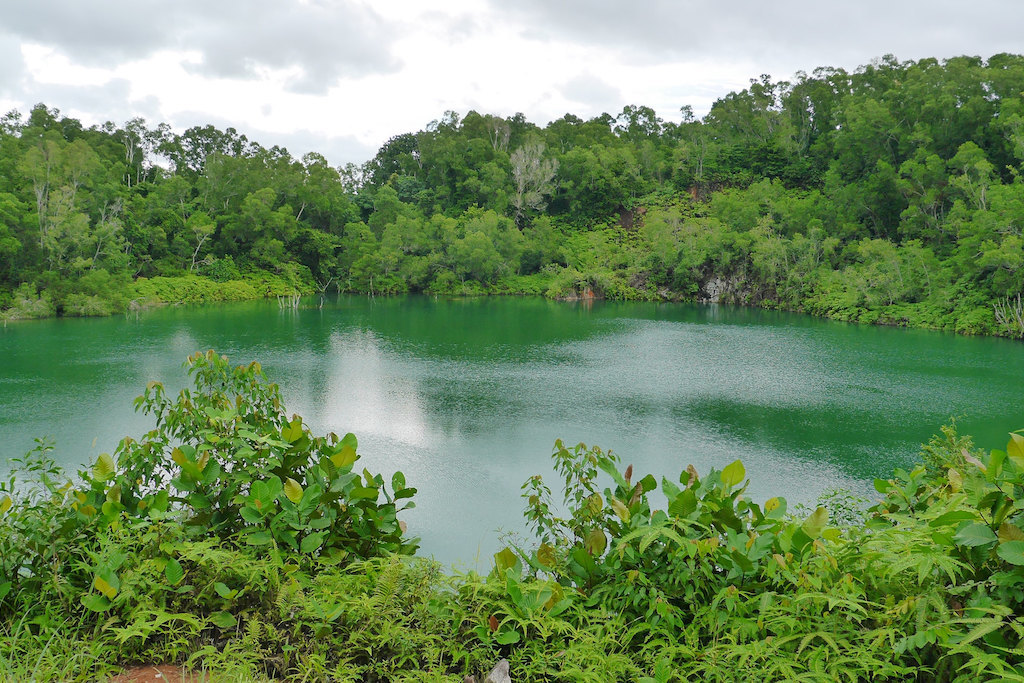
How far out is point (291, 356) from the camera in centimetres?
1769

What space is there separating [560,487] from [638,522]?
5.89m

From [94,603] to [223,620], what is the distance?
409mm

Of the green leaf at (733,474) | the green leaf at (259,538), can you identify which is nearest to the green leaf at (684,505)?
the green leaf at (733,474)

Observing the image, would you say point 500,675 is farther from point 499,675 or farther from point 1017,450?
point 1017,450

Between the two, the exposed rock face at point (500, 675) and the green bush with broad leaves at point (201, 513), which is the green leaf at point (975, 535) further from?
the green bush with broad leaves at point (201, 513)

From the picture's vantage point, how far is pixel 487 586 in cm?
231

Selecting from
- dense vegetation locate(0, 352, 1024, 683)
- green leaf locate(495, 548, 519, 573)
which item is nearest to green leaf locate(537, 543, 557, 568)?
dense vegetation locate(0, 352, 1024, 683)

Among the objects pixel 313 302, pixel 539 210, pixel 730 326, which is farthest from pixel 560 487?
pixel 539 210

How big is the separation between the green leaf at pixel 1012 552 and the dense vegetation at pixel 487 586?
38mm

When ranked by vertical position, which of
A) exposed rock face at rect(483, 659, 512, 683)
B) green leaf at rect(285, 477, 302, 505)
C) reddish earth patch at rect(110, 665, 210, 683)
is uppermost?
green leaf at rect(285, 477, 302, 505)

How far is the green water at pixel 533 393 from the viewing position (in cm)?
896

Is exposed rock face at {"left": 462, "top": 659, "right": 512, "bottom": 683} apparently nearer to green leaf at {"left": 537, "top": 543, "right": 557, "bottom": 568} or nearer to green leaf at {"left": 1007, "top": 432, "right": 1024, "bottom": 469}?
green leaf at {"left": 537, "top": 543, "right": 557, "bottom": 568}

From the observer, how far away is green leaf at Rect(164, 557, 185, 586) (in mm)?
2223

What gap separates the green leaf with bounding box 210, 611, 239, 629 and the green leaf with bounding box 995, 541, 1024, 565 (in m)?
2.31
